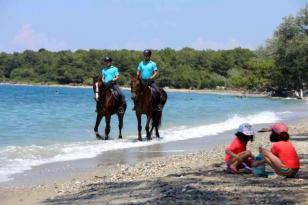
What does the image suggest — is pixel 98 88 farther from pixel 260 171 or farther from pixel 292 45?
pixel 292 45

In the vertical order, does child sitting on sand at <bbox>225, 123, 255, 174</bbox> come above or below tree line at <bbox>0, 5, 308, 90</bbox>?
below

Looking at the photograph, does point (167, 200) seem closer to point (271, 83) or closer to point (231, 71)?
point (271, 83)

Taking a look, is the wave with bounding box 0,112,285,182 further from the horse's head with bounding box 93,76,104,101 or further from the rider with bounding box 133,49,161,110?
the rider with bounding box 133,49,161,110

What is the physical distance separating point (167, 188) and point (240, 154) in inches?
78.4

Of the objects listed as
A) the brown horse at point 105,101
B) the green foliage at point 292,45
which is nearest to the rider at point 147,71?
the brown horse at point 105,101

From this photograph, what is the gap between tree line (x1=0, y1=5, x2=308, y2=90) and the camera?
89312 mm

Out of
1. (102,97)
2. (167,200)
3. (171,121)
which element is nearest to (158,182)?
(167,200)

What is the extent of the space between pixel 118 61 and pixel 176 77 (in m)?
14.2

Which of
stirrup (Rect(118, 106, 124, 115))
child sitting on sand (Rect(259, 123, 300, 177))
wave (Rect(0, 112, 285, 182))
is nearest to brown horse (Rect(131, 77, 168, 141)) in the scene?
stirrup (Rect(118, 106, 124, 115))

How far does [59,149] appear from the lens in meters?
15.5

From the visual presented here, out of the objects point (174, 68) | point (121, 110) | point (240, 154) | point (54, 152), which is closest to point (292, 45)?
point (121, 110)

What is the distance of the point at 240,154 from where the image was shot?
9578mm

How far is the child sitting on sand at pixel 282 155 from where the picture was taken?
8759mm

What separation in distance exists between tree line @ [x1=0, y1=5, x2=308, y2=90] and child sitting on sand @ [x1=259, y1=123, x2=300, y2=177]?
207 ft
